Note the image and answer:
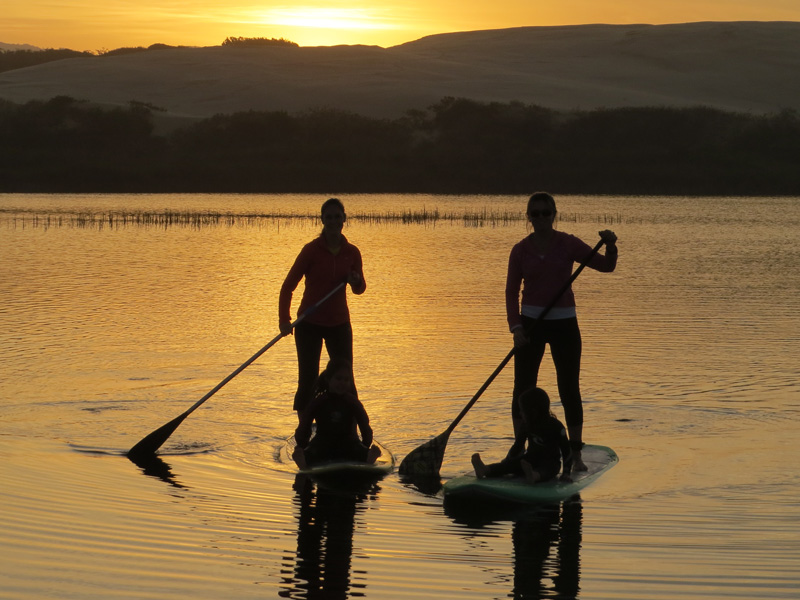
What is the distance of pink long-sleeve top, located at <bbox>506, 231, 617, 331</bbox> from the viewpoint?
8.63 m

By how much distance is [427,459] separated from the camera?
884 cm

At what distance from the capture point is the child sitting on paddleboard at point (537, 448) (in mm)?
8242

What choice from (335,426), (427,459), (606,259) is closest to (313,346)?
(335,426)

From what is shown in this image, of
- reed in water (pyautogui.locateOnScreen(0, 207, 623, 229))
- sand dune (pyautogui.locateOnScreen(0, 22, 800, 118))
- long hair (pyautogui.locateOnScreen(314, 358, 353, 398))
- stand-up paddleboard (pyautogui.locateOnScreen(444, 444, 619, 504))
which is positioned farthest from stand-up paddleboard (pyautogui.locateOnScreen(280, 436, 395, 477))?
sand dune (pyautogui.locateOnScreen(0, 22, 800, 118))

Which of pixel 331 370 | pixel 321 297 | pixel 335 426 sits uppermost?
pixel 321 297

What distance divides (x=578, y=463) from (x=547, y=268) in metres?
1.35

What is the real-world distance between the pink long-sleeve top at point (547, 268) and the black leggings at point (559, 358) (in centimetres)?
12

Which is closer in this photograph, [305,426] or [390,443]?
[305,426]

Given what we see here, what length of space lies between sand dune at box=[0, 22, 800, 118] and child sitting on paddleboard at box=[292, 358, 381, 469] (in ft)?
280

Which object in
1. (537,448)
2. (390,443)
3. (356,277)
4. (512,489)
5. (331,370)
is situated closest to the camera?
(512,489)

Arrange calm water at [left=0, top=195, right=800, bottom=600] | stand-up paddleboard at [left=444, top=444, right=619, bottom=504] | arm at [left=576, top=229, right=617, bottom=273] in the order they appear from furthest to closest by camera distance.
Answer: arm at [left=576, top=229, right=617, bottom=273], stand-up paddleboard at [left=444, top=444, right=619, bottom=504], calm water at [left=0, top=195, right=800, bottom=600]

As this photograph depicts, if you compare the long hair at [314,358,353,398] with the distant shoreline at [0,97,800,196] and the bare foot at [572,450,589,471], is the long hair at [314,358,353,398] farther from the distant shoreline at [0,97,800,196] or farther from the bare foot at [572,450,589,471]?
the distant shoreline at [0,97,800,196]

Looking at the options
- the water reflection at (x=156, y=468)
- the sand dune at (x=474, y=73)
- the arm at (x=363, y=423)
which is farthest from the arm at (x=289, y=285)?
the sand dune at (x=474, y=73)

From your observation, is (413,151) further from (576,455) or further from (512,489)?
(512,489)
